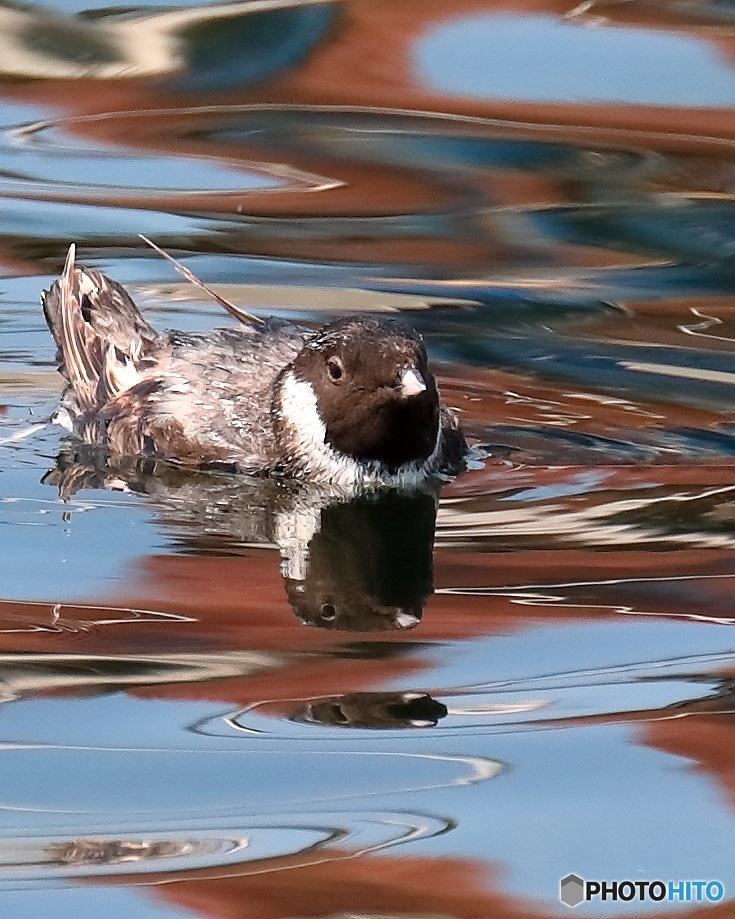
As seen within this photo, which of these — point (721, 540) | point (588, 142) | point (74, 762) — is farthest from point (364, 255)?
point (74, 762)

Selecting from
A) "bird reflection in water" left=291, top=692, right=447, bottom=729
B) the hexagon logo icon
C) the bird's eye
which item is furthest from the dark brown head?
the hexagon logo icon

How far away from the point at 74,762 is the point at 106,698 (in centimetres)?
45

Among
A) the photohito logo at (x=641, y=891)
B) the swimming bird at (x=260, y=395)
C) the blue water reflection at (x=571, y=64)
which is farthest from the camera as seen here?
the blue water reflection at (x=571, y=64)

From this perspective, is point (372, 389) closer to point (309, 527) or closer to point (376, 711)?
point (309, 527)

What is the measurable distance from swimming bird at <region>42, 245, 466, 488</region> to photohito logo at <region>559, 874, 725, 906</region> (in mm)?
3269

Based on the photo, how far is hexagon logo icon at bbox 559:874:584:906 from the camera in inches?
193

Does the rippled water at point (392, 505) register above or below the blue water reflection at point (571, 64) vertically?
below

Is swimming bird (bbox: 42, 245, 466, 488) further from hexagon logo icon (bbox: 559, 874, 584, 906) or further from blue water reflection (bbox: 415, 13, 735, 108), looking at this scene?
blue water reflection (bbox: 415, 13, 735, 108)

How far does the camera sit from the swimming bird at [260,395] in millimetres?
8297

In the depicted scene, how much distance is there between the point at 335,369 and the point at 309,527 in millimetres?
704

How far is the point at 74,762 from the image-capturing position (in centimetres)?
555

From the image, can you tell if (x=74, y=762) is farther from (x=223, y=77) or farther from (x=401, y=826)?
(x=223, y=77)

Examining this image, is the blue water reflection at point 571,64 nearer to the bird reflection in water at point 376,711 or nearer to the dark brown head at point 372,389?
the dark brown head at point 372,389

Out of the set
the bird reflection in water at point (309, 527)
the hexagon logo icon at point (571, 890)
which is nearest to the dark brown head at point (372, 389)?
the bird reflection in water at point (309, 527)
